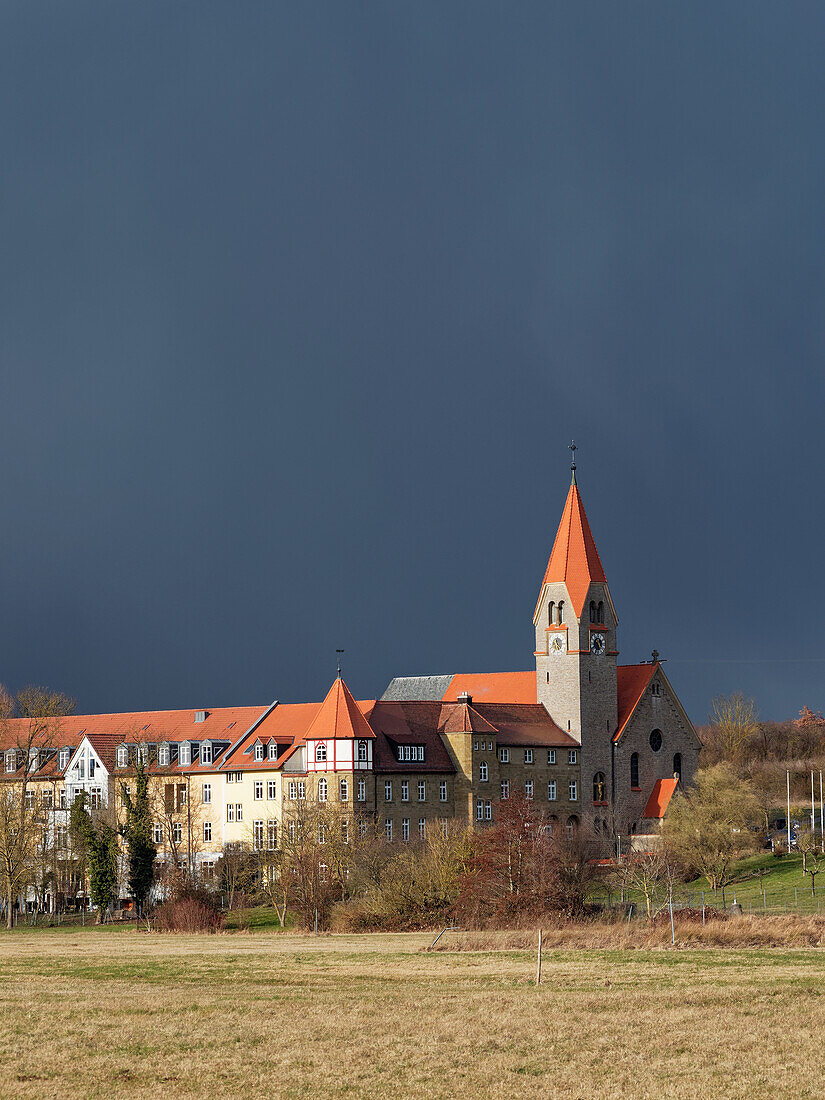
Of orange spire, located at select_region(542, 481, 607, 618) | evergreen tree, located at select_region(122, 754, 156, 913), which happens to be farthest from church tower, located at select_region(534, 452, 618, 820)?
evergreen tree, located at select_region(122, 754, 156, 913)

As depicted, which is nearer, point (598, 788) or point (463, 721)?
point (463, 721)

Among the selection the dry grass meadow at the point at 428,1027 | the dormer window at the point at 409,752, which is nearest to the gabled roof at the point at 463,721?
the dormer window at the point at 409,752

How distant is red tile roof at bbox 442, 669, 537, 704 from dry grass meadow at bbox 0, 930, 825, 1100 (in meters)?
62.0

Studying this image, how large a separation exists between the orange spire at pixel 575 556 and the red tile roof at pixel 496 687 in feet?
26.6

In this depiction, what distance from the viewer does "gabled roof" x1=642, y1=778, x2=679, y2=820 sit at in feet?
338

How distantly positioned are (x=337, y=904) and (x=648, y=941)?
23.5m

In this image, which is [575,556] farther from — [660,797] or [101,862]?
[101,862]

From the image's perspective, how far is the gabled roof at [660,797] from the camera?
103m

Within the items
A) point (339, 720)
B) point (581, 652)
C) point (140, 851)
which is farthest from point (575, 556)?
point (140, 851)

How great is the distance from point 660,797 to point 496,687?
50.7 feet

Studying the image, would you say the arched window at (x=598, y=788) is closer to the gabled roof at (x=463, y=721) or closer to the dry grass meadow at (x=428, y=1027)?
the gabled roof at (x=463, y=721)

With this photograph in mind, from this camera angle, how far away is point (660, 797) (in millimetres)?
104125

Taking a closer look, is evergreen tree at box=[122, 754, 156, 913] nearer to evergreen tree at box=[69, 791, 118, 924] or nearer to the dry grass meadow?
evergreen tree at box=[69, 791, 118, 924]

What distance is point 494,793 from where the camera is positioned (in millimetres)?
96312
